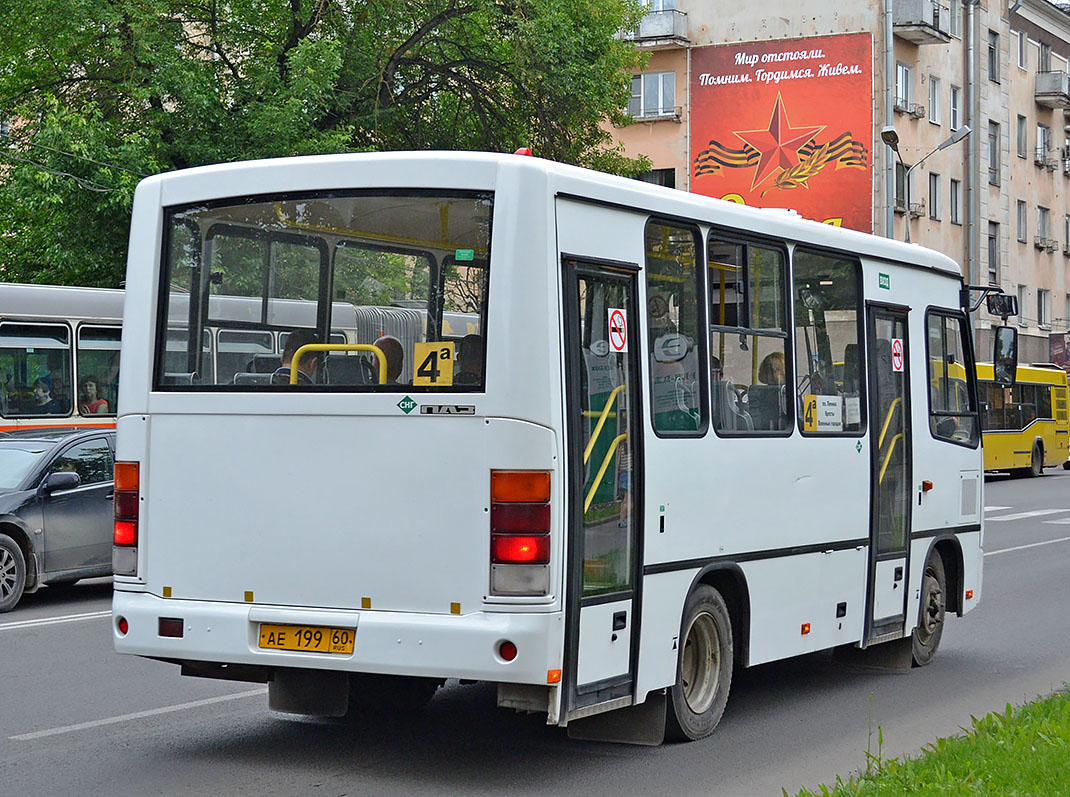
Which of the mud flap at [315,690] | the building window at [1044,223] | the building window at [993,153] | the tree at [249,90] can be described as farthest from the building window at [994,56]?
the mud flap at [315,690]

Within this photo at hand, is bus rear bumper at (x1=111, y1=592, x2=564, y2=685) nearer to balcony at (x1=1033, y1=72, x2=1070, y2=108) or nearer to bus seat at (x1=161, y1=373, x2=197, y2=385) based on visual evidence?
bus seat at (x1=161, y1=373, x2=197, y2=385)

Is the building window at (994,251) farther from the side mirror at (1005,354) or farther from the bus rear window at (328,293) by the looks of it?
the bus rear window at (328,293)

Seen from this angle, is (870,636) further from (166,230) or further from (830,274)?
(166,230)

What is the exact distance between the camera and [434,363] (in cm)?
698

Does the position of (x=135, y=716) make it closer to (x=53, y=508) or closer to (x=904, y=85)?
(x=53, y=508)

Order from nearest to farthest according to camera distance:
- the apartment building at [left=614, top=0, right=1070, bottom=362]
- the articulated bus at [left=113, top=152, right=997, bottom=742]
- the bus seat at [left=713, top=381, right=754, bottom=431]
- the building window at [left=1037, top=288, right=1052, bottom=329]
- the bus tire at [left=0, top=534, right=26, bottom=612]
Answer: the articulated bus at [left=113, top=152, right=997, bottom=742], the bus seat at [left=713, top=381, right=754, bottom=431], the bus tire at [left=0, top=534, right=26, bottom=612], the apartment building at [left=614, top=0, right=1070, bottom=362], the building window at [left=1037, top=288, right=1052, bottom=329]

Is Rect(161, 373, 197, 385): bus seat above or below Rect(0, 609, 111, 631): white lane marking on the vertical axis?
above

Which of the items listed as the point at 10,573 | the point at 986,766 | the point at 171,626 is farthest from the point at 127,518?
the point at 10,573

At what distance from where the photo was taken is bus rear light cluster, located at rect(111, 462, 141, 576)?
7613mm

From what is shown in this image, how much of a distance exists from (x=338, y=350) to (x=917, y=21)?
45.8m

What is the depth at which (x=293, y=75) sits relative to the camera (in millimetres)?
25969

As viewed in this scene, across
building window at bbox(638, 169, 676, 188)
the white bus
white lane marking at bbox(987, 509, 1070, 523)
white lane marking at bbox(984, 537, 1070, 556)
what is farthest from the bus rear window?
building window at bbox(638, 169, 676, 188)

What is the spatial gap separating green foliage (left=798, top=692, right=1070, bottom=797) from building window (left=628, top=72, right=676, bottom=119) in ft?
148

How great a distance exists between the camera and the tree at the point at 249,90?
25219 millimetres
